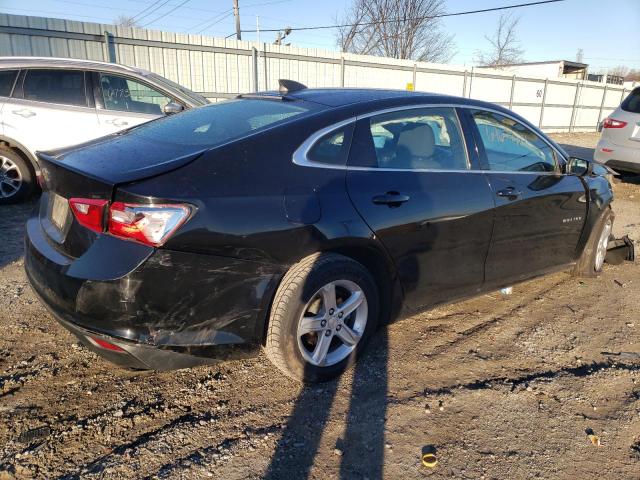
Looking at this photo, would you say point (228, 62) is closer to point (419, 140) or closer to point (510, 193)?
point (419, 140)

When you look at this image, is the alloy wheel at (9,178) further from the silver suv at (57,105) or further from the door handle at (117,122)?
the door handle at (117,122)

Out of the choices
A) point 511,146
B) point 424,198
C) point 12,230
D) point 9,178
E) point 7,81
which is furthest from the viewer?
point 9,178

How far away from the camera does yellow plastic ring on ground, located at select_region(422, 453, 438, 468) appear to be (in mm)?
2264

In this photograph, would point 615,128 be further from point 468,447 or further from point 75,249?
point 75,249

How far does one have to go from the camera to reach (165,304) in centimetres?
225

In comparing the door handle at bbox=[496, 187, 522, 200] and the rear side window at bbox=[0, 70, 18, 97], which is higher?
the rear side window at bbox=[0, 70, 18, 97]

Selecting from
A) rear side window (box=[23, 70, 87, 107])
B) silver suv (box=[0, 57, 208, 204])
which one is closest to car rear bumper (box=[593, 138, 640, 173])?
silver suv (box=[0, 57, 208, 204])

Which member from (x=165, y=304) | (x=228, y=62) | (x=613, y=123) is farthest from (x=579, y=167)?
(x=228, y=62)

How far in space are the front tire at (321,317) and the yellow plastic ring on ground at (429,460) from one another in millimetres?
721

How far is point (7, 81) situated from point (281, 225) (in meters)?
5.41

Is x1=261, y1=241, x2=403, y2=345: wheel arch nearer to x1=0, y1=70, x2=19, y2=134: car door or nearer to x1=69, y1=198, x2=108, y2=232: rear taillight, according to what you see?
x1=69, y1=198, x2=108, y2=232: rear taillight

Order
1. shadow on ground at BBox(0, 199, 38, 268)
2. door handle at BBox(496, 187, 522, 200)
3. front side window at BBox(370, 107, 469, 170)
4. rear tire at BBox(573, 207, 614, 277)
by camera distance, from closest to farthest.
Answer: front side window at BBox(370, 107, 469, 170), door handle at BBox(496, 187, 522, 200), rear tire at BBox(573, 207, 614, 277), shadow on ground at BBox(0, 199, 38, 268)

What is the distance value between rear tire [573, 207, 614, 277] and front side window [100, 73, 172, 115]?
5.19m

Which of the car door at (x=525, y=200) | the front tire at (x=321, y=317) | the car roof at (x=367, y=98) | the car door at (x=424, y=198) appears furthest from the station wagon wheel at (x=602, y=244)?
the front tire at (x=321, y=317)
